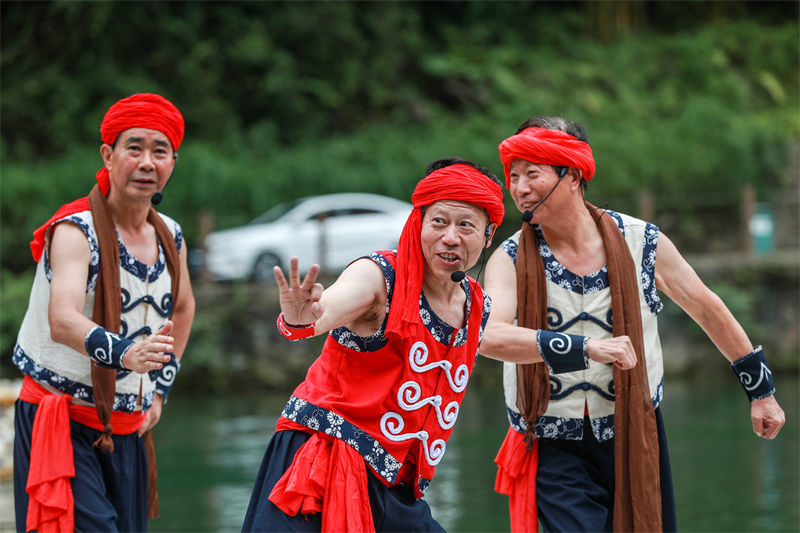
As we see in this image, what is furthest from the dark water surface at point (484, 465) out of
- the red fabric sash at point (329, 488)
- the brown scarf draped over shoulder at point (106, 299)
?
the red fabric sash at point (329, 488)

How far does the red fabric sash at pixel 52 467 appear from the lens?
387cm

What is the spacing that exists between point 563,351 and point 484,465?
6009 millimetres

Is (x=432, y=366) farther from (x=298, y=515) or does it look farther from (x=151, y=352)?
(x=151, y=352)

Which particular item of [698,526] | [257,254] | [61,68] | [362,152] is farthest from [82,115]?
[698,526]

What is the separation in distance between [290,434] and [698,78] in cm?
2425

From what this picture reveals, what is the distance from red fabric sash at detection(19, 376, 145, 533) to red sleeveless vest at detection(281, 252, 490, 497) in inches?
39.2

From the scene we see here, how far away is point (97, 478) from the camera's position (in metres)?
4.06

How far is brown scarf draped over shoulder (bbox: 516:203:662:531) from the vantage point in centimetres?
402

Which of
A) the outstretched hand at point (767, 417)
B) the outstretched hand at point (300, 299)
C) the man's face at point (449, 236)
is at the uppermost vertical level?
the man's face at point (449, 236)

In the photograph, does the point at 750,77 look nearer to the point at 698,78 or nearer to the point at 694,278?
the point at 698,78

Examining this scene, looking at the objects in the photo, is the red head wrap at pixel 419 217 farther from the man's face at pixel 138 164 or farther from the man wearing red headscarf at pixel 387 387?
the man's face at pixel 138 164

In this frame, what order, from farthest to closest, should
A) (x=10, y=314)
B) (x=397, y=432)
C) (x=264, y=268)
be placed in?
1. (x=264, y=268)
2. (x=10, y=314)
3. (x=397, y=432)

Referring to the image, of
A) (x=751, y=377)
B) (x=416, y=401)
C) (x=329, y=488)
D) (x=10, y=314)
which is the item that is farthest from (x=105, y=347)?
(x=10, y=314)

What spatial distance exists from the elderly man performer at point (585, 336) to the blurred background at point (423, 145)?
10.0 feet
